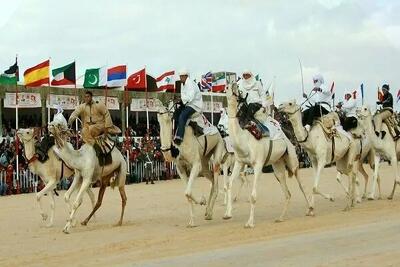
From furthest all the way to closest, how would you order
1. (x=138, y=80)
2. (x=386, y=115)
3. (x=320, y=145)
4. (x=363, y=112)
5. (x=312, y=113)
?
(x=138, y=80), (x=386, y=115), (x=363, y=112), (x=312, y=113), (x=320, y=145)

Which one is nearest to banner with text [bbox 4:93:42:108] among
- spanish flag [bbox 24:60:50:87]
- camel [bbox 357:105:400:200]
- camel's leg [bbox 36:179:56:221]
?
spanish flag [bbox 24:60:50:87]

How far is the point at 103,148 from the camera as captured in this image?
16422 millimetres

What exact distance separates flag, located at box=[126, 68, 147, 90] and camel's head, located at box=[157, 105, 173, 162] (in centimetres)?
2006

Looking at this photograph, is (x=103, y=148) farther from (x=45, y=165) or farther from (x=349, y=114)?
(x=349, y=114)

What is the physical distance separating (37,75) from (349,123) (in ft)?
48.6

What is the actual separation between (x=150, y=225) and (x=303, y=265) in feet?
22.2

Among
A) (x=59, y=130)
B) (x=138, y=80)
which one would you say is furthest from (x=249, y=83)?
(x=138, y=80)

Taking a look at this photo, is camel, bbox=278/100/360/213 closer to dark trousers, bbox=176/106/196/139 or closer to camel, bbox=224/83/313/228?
camel, bbox=224/83/313/228

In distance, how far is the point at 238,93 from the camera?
15.9 m

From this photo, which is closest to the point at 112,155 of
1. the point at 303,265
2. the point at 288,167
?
the point at 288,167

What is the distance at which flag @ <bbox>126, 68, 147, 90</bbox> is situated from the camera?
119 ft

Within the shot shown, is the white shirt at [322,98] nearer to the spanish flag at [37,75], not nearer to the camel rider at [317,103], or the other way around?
the camel rider at [317,103]

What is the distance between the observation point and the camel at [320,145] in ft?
57.8

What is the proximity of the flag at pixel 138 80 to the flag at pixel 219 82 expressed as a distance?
765 centimetres
